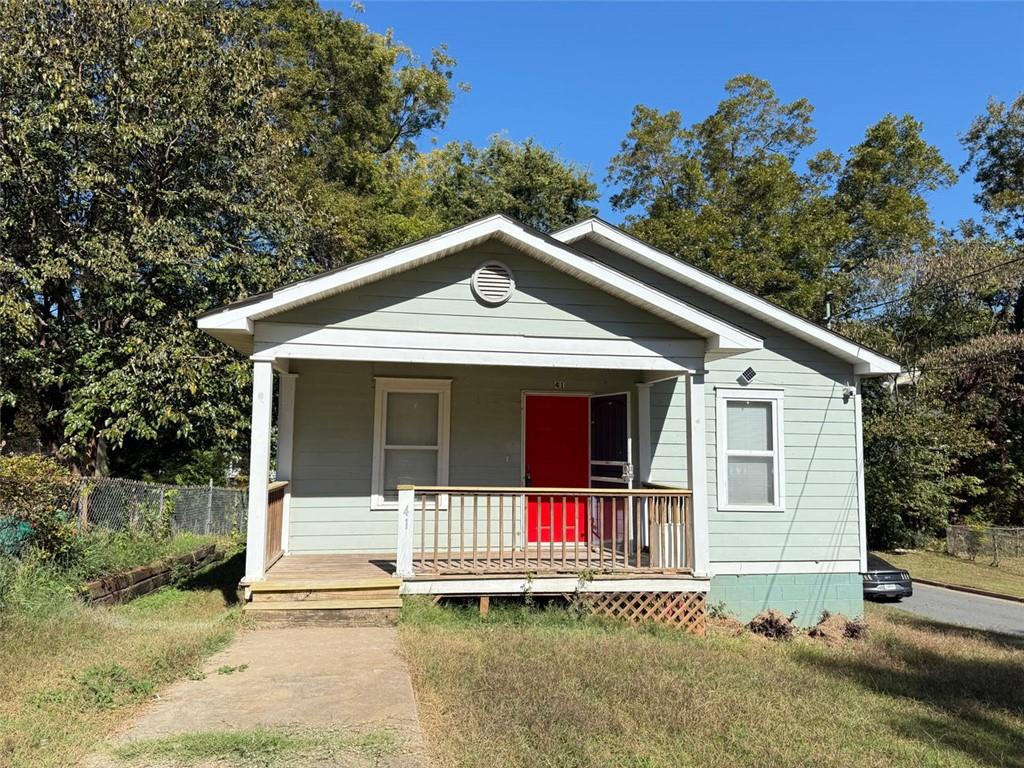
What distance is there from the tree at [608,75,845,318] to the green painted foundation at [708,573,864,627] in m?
16.1

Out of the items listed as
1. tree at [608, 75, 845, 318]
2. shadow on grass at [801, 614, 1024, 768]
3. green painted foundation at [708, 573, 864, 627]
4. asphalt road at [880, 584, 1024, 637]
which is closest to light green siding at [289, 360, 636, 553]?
green painted foundation at [708, 573, 864, 627]

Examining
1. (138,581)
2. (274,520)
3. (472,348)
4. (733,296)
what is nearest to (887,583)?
(733,296)

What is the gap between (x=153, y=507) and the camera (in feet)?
40.4

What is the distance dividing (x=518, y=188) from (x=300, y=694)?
24.6 meters

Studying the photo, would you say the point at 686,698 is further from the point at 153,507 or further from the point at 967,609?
Result: the point at 153,507

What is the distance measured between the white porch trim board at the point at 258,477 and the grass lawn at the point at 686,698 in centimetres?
156

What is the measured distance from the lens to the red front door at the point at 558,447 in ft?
31.6

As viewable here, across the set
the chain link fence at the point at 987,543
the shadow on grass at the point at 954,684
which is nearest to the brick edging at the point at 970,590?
the chain link fence at the point at 987,543

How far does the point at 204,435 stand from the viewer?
47.7 ft

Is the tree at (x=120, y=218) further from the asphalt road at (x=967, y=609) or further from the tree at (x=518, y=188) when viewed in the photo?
the asphalt road at (x=967, y=609)

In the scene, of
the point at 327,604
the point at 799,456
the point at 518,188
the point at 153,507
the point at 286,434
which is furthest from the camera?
the point at 518,188

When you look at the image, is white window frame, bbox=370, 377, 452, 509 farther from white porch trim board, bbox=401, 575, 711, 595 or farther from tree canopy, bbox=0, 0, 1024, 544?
tree canopy, bbox=0, 0, 1024, 544

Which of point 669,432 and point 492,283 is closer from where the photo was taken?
point 492,283

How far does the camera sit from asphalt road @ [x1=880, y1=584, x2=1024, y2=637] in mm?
10688
